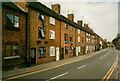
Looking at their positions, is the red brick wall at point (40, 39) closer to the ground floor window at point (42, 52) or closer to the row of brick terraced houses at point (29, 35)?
the row of brick terraced houses at point (29, 35)

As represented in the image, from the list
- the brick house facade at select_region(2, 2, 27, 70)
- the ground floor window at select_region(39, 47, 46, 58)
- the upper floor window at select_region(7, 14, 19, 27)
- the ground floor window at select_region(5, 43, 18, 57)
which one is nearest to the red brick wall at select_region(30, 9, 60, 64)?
the ground floor window at select_region(39, 47, 46, 58)

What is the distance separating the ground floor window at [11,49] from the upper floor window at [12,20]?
235 cm

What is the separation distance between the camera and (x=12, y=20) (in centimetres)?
1302

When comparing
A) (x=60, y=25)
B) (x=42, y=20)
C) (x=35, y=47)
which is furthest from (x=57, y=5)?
(x=35, y=47)

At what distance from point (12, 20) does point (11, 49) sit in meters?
3.41

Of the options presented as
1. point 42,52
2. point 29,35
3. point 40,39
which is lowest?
point 42,52

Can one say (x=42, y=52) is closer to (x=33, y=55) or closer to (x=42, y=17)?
(x=33, y=55)

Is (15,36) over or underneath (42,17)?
underneath

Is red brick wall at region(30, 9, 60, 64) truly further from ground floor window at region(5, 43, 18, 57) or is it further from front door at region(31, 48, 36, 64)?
ground floor window at region(5, 43, 18, 57)

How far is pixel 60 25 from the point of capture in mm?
24312

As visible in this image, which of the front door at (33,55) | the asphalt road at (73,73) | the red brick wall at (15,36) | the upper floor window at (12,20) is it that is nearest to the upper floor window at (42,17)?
the red brick wall at (15,36)

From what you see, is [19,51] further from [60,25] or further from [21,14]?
[60,25]

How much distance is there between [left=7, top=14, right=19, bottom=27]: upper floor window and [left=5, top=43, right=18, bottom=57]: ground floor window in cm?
235

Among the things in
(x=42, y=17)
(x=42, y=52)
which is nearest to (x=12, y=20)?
(x=42, y=17)
